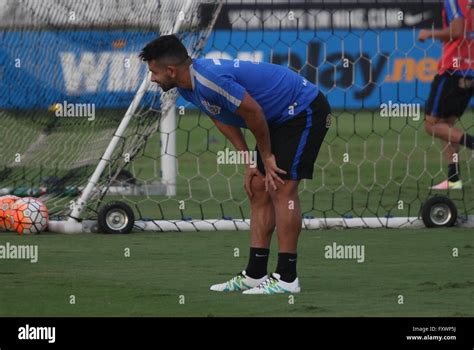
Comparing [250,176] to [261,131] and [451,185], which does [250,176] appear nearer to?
[261,131]

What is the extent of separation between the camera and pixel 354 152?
60.1 feet

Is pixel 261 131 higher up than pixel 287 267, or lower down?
higher up

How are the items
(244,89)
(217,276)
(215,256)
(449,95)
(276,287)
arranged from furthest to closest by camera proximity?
(449,95) → (215,256) → (217,276) → (276,287) → (244,89)

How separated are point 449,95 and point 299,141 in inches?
223

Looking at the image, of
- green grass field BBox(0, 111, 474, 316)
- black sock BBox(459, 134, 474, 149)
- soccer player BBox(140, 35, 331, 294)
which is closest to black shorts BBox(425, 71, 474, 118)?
black sock BBox(459, 134, 474, 149)

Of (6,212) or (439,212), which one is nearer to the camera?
(6,212)

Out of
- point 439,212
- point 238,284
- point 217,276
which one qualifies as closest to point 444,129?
point 439,212

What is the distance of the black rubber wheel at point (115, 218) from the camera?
11.2 metres

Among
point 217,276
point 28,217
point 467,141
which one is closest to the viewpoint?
point 217,276

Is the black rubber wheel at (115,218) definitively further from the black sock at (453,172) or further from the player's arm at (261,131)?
the black sock at (453,172)

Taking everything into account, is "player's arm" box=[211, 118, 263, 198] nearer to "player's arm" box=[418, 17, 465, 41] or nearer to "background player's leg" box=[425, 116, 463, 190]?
"player's arm" box=[418, 17, 465, 41]

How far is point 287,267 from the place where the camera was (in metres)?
8.47

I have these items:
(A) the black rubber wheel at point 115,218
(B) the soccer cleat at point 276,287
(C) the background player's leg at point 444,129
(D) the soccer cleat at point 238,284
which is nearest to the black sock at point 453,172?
(C) the background player's leg at point 444,129

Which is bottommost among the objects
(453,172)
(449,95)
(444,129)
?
(453,172)
